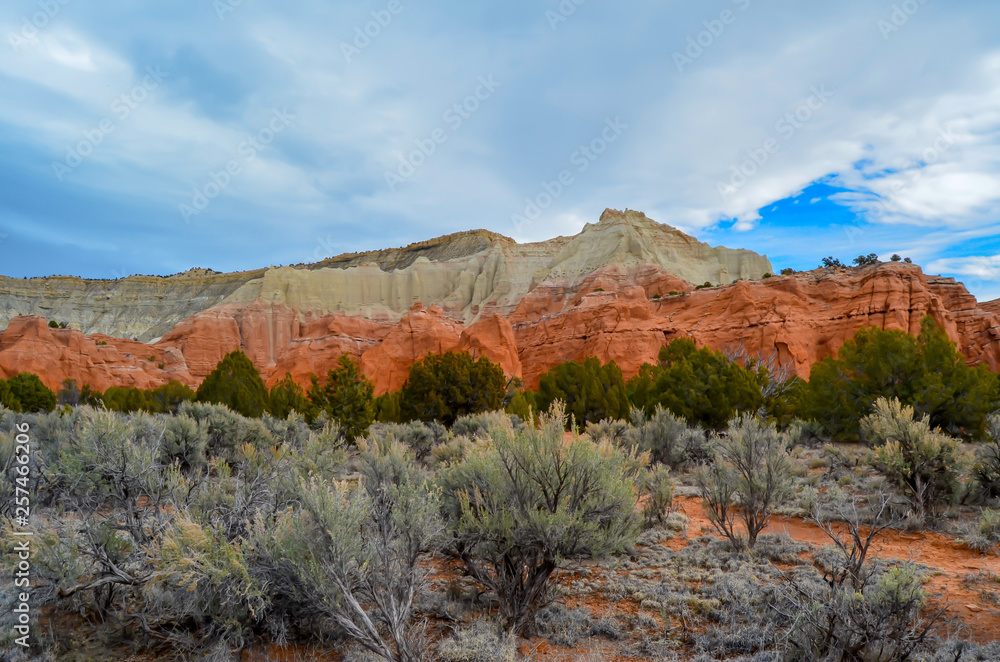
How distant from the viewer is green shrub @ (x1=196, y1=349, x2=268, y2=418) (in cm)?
2344

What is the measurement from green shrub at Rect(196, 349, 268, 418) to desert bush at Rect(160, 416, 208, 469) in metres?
12.2

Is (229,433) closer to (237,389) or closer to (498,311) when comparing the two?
(237,389)

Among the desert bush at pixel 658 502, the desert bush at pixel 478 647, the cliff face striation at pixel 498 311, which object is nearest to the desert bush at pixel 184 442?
the desert bush at pixel 478 647

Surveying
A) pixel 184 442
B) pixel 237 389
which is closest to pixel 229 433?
pixel 184 442

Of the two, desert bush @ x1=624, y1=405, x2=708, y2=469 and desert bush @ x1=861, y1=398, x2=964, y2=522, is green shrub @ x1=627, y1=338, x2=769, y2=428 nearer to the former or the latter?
desert bush @ x1=624, y1=405, x2=708, y2=469

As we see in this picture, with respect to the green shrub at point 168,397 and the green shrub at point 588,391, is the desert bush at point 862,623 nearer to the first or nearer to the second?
the green shrub at point 588,391

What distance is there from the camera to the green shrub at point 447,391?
2208 cm

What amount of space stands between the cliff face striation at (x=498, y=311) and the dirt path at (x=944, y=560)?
122 feet

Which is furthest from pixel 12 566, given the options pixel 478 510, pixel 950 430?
pixel 950 430

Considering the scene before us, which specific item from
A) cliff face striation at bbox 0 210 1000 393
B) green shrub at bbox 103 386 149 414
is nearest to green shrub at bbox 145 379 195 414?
green shrub at bbox 103 386 149 414

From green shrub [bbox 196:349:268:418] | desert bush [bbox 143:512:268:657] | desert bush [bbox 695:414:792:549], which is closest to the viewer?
desert bush [bbox 143:512:268:657]

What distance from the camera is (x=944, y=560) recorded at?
652 cm

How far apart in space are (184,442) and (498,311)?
56.1 metres

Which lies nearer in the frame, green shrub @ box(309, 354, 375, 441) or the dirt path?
the dirt path
